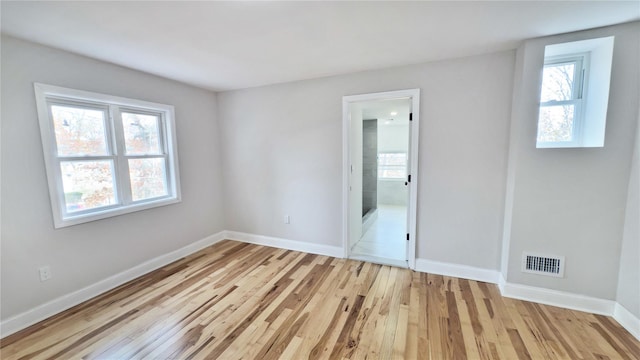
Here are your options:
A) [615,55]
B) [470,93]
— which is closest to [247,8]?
[470,93]

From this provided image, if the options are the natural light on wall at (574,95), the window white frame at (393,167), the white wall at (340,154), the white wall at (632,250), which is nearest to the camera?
the white wall at (632,250)

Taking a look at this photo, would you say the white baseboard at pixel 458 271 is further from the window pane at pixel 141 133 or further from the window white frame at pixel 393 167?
the window white frame at pixel 393 167

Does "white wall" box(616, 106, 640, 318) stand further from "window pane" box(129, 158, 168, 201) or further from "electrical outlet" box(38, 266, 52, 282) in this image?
"electrical outlet" box(38, 266, 52, 282)

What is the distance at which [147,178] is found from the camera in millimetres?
3092

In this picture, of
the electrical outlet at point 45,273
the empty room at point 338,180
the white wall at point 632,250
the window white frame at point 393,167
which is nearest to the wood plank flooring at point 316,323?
the empty room at point 338,180

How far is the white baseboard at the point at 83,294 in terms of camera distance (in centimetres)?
201

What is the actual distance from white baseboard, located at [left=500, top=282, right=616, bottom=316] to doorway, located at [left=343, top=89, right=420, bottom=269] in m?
0.96

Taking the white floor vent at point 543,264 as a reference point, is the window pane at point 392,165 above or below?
above

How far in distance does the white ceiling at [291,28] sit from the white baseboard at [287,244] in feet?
7.79

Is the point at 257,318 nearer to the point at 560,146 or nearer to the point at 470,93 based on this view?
the point at 470,93

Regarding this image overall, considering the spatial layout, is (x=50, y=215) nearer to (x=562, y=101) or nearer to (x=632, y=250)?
(x=562, y=101)

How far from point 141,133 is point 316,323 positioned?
2.98 m

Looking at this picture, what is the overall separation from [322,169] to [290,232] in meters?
1.09

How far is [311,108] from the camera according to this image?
10.9ft
